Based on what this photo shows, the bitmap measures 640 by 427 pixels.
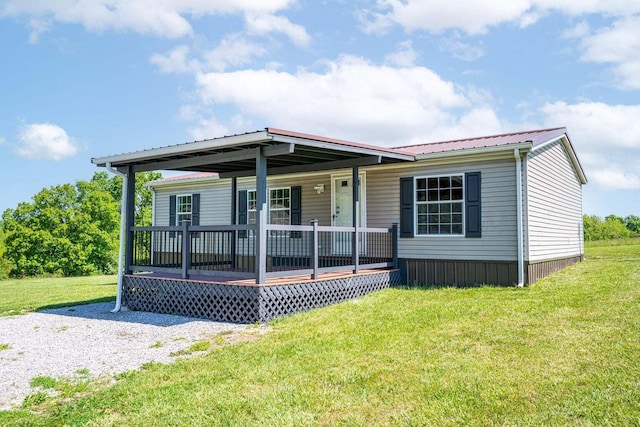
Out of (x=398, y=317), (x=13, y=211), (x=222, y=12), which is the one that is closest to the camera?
(x=398, y=317)

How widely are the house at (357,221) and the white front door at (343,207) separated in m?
0.03

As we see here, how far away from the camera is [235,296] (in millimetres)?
7117

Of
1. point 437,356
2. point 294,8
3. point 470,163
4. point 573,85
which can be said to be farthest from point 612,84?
point 437,356

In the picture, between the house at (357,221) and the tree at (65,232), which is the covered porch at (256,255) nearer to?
the house at (357,221)

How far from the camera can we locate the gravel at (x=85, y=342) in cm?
480

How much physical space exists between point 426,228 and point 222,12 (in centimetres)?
634

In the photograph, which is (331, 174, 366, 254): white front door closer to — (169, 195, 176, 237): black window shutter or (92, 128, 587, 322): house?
(92, 128, 587, 322): house

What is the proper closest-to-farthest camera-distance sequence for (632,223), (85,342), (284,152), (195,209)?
(85,342), (284,152), (195,209), (632,223)

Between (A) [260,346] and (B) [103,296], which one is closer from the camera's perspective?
(A) [260,346]

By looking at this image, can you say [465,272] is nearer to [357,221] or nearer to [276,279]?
[357,221]

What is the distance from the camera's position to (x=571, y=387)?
3.82 m

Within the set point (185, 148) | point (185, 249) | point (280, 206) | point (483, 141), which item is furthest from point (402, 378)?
point (280, 206)

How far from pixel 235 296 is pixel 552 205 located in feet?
26.5

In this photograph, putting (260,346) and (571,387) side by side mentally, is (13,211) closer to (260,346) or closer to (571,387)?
(260,346)
